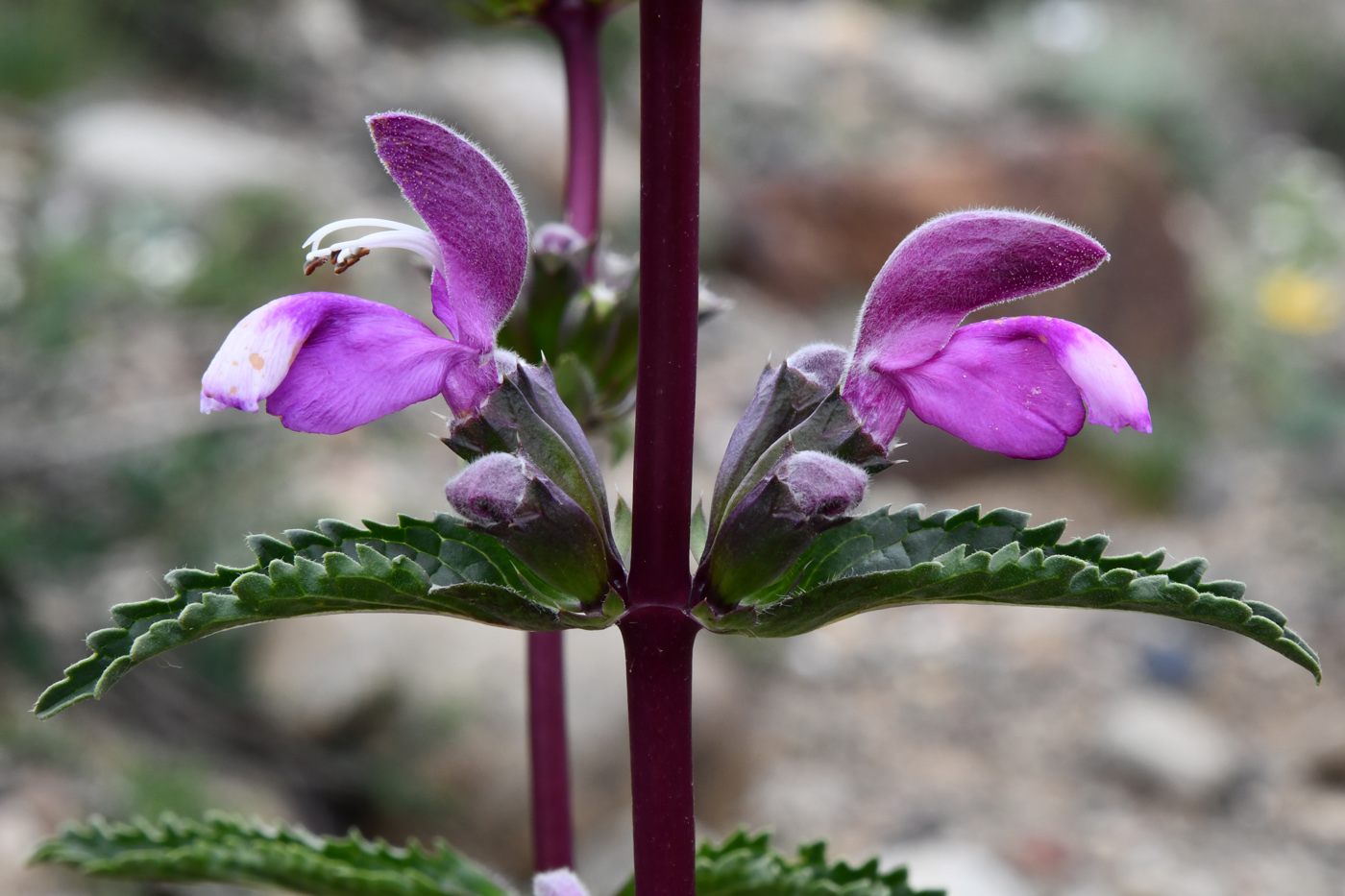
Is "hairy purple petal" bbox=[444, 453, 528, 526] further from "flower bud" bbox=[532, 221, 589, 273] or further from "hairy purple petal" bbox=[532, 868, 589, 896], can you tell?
"flower bud" bbox=[532, 221, 589, 273]

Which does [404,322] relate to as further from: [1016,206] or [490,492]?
[1016,206]

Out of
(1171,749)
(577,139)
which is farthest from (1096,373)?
(1171,749)

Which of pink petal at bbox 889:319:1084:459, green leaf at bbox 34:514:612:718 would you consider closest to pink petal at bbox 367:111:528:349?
green leaf at bbox 34:514:612:718

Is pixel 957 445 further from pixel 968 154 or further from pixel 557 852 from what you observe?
pixel 557 852

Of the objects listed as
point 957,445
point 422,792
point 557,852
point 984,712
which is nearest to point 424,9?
point 957,445

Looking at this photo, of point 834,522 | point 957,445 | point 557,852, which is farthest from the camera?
point 957,445

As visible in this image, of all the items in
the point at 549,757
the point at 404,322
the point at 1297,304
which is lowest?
the point at 549,757

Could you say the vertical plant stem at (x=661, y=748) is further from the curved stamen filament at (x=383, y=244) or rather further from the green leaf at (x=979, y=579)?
the curved stamen filament at (x=383, y=244)
